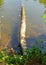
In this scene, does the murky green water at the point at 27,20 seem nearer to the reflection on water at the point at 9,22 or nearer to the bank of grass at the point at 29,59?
the reflection on water at the point at 9,22

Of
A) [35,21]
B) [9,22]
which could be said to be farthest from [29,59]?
[35,21]

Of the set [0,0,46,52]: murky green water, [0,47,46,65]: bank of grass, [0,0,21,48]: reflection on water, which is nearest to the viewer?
[0,47,46,65]: bank of grass

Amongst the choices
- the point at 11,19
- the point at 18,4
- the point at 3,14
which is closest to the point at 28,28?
the point at 11,19

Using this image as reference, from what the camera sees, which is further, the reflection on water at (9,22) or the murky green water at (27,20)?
the murky green water at (27,20)

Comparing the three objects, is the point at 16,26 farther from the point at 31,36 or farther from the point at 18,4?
the point at 18,4

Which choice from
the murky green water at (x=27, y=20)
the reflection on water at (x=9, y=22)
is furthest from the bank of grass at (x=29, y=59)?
the reflection on water at (x=9, y=22)

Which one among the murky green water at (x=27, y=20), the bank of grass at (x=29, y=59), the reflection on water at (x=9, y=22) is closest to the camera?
the bank of grass at (x=29, y=59)

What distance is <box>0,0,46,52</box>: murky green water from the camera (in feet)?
28.7

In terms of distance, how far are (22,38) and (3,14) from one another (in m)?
3.63

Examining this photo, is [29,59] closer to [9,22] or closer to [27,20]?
[9,22]

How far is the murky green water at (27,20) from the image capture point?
344 inches

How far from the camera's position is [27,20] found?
10430 mm

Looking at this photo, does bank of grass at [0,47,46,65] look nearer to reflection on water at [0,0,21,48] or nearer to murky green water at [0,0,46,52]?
murky green water at [0,0,46,52]

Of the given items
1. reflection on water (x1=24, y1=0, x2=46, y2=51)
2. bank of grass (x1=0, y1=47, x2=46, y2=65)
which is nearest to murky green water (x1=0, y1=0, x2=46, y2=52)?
reflection on water (x1=24, y1=0, x2=46, y2=51)
